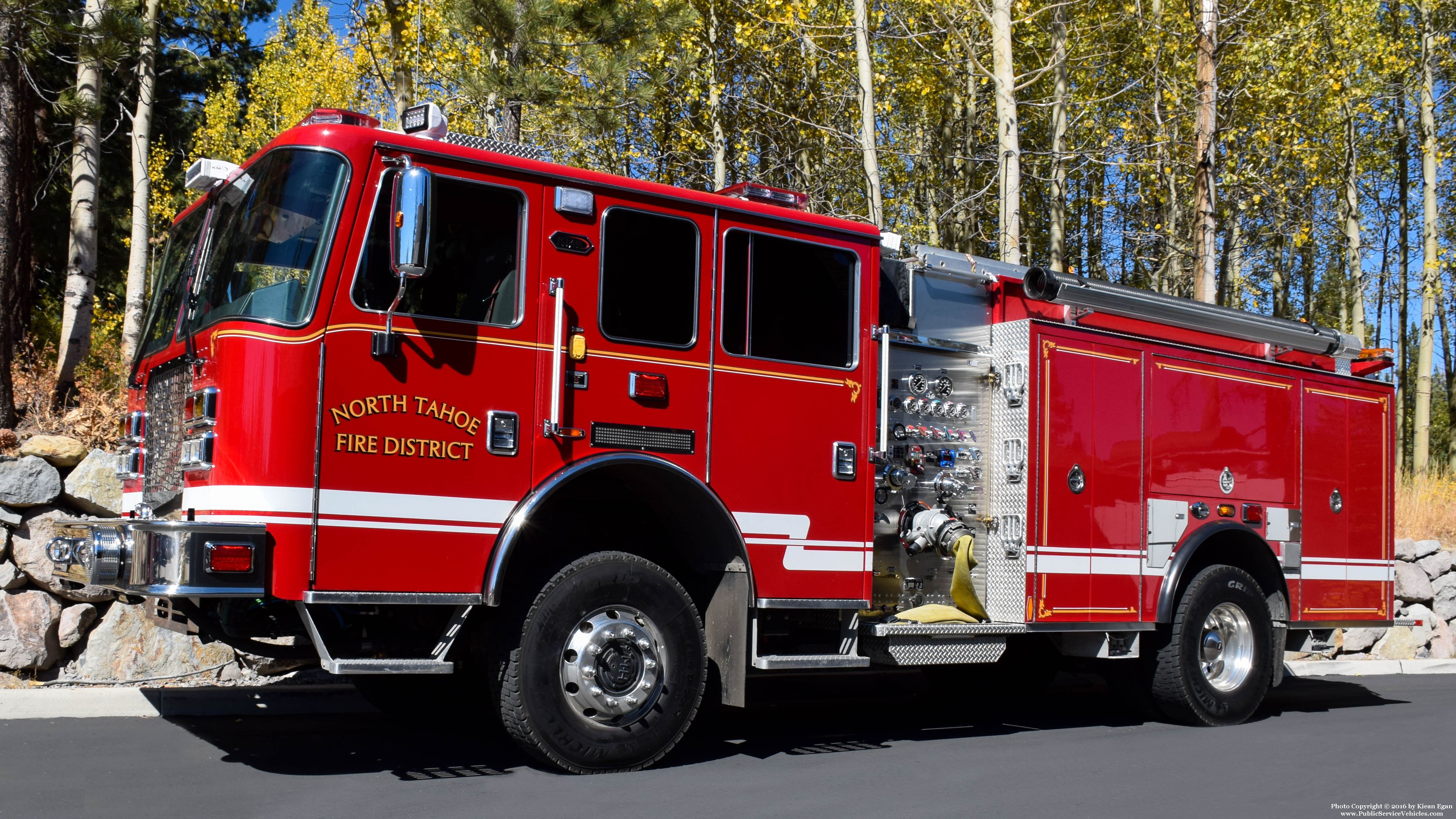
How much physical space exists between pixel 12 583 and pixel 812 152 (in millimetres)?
20551

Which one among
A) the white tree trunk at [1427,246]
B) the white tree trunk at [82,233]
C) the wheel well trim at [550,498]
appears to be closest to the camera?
the wheel well trim at [550,498]

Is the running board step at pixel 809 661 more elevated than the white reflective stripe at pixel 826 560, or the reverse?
the white reflective stripe at pixel 826 560

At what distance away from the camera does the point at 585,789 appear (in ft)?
18.1

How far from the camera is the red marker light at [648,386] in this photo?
5.98 m

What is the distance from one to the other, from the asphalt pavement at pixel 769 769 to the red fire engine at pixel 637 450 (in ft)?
1.20

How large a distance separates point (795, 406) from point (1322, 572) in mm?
4839

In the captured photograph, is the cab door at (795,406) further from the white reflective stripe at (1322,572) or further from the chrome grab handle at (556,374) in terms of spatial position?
the white reflective stripe at (1322,572)

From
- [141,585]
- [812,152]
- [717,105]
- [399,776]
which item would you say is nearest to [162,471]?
[141,585]

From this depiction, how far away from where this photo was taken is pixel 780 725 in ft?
25.8

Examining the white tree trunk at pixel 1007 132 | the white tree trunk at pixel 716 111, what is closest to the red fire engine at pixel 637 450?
the white tree trunk at pixel 1007 132

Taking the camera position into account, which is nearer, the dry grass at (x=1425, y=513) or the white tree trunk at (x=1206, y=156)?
the white tree trunk at (x=1206, y=156)

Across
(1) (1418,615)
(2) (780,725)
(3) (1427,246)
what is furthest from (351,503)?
(3) (1427,246)

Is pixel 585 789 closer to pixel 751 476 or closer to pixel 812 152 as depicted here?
pixel 751 476

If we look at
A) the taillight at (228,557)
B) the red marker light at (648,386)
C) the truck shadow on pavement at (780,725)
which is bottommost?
the truck shadow on pavement at (780,725)
